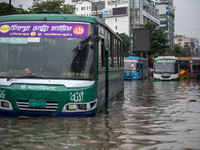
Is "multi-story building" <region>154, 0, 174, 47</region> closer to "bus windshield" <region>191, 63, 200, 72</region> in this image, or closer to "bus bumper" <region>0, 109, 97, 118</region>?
"bus windshield" <region>191, 63, 200, 72</region>

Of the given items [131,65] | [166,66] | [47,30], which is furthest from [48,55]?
[131,65]

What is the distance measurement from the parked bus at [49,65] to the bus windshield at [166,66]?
26.0 meters

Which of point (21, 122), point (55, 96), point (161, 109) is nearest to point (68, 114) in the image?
point (55, 96)

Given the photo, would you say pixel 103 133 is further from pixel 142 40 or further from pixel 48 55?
pixel 142 40

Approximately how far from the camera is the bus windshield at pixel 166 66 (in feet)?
110

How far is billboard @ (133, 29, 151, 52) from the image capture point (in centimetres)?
5012

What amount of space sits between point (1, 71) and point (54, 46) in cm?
141

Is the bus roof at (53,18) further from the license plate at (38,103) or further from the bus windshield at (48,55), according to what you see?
the license plate at (38,103)

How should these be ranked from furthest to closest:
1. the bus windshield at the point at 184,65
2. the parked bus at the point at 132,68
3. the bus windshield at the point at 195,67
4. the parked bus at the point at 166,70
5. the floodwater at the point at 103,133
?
the bus windshield at the point at 184,65
the bus windshield at the point at 195,67
the parked bus at the point at 132,68
the parked bus at the point at 166,70
the floodwater at the point at 103,133

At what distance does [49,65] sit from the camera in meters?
8.08

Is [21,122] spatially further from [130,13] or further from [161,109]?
[130,13]

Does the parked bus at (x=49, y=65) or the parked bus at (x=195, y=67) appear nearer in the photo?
the parked bus at (x=49, y=65)

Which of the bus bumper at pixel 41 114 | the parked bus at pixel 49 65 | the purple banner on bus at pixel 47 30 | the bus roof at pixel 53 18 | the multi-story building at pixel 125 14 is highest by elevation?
the multi-story building at pixel 125 14

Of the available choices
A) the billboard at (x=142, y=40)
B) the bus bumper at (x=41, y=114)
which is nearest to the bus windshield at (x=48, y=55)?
the bus bumper at (x=41, y=114)
